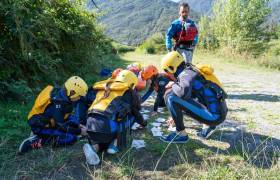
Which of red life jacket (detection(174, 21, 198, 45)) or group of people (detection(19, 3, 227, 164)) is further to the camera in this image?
red life jacket (detection(174, 21, 198, 45))

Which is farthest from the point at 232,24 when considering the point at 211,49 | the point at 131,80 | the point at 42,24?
the point at 131,80

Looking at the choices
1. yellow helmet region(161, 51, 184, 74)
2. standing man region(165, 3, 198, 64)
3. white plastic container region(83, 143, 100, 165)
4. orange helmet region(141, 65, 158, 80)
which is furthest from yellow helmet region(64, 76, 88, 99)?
standing man region(165, 3, 198, 64)

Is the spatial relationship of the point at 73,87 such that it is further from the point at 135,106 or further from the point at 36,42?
the point at 36,42

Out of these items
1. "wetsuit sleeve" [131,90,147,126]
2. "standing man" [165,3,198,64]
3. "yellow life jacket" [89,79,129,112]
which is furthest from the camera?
"standing man" [165,3,198,64]

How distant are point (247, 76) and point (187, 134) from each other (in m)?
8.72

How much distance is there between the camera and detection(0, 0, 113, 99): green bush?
7.05 metres

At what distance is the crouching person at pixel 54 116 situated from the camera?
5238mm

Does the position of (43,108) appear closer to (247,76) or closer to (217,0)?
(247,76)

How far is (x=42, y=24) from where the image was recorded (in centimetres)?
762

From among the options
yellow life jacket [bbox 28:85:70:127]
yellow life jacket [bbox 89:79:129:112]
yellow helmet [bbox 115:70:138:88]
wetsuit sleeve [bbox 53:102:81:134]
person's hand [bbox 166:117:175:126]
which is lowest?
person's hand [bbox 166:117:175:126]

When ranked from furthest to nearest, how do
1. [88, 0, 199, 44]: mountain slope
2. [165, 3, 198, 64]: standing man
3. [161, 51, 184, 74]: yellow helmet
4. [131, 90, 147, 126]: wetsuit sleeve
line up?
[88, 0, 199, 44]: mountain slope < [165, 3, 198, 64]: standing man < [161, 51, 184, 74]: yellow helmet < [131, 90, 147, 126]: wetsuit sleeve

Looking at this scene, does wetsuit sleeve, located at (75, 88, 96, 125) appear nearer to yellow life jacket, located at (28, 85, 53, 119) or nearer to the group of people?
the group of people

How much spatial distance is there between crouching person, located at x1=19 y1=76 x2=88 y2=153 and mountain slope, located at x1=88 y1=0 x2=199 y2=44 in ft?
242

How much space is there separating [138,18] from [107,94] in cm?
10827
